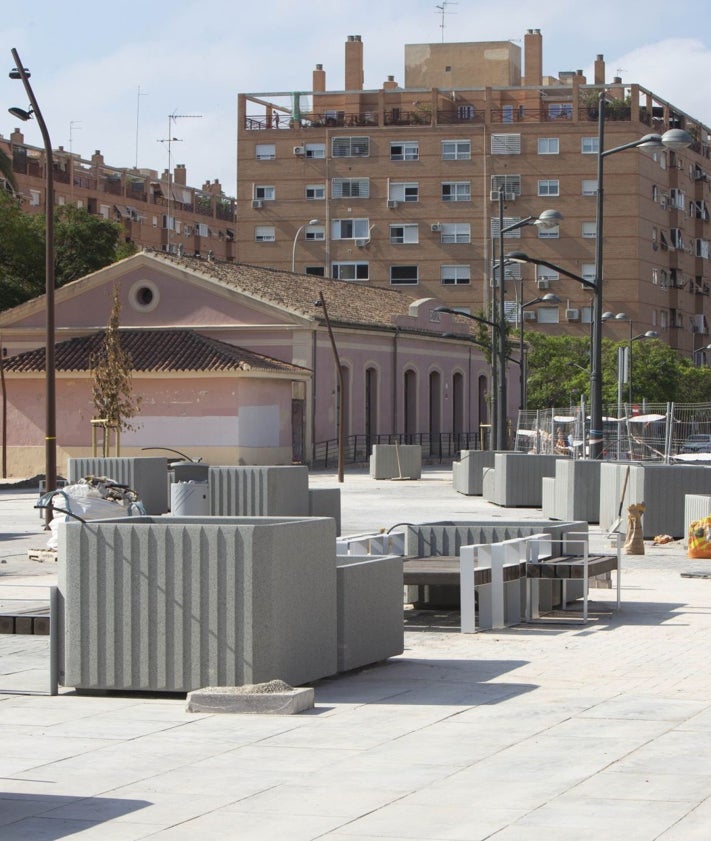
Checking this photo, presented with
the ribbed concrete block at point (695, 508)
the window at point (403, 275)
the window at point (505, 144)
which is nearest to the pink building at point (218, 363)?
the window at point (403, 275)

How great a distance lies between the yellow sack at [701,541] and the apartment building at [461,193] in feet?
227

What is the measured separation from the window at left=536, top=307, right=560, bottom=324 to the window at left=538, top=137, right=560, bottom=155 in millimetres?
8885

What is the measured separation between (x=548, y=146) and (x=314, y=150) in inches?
531

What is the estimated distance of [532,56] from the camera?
9938 centimetres

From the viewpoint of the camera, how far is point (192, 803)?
6949mm

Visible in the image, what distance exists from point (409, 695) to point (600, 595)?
19.9 feet

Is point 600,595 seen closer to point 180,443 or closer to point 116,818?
point 116,818

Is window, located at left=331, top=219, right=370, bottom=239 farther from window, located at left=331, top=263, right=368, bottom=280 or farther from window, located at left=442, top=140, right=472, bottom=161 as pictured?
window, located at left=442, top=140, right=472, bottom=161

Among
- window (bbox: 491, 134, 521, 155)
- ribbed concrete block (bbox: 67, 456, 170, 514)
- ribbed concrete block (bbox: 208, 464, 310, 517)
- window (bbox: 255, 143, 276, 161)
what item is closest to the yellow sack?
ribbed concrete block (bbox: 208, 464, 310, 517)

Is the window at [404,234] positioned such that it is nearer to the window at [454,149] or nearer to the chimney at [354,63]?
→ the window at [454,149]

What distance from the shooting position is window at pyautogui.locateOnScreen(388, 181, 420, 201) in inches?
3597

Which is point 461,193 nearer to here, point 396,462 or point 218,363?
point 218,363

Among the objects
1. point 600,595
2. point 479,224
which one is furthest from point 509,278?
point 600,595

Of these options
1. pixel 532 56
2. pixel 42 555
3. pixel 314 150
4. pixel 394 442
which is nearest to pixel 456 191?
pixel 314 150
